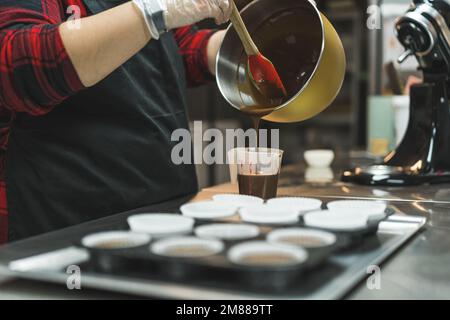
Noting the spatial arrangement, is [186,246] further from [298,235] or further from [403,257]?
[403,257]

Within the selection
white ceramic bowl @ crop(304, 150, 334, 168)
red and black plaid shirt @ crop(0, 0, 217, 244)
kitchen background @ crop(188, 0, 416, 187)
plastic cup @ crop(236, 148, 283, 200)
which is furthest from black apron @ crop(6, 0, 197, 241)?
kitchen background @ crop(188, 0, 416, 187)

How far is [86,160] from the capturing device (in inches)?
55.4

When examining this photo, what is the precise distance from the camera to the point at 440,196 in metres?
1.47

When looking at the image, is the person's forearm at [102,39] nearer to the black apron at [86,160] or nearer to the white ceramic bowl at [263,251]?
the black apron at [86,160]

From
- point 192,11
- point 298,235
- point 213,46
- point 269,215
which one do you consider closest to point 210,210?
point 269,215

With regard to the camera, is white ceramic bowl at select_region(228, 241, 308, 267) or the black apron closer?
white ceramic bowl at select_region(228, 241, 308, 267)

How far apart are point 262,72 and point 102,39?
382mm

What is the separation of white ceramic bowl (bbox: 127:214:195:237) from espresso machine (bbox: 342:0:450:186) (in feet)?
2.91

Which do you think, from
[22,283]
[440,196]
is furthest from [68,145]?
[440,196]

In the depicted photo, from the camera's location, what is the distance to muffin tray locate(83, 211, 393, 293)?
2.27 feet

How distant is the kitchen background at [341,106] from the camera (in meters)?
4.49

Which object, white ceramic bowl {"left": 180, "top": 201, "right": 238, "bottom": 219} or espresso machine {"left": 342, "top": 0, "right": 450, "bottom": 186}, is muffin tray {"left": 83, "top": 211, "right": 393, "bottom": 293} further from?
espresso machine {"left": 342, "top": 0, "right": 450, "bottom": 186}

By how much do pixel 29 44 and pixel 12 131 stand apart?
1.04ft
